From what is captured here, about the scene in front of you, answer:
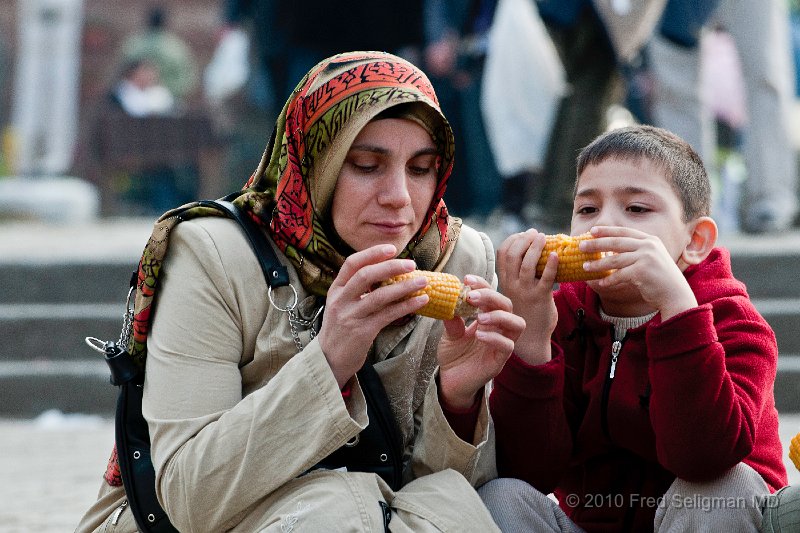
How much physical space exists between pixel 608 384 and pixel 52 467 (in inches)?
129

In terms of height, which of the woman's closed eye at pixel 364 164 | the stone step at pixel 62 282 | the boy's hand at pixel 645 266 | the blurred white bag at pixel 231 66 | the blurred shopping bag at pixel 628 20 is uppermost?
the blurred white bag at pixel 231 66

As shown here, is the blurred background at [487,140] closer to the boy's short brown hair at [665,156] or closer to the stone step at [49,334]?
the stone step at [49,334]

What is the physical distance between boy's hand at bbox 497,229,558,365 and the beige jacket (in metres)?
0.20

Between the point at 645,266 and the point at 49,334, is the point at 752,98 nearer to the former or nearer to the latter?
the point at 49,334

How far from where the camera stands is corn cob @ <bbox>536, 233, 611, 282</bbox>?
2.82 metres

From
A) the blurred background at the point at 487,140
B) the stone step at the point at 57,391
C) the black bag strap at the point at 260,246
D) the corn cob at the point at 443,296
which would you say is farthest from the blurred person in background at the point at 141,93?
the corn cob at the point at 443,296

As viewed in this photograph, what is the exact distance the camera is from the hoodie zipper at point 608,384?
9.75 ft

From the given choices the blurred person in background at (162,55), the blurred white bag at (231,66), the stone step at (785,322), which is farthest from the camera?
the blurred person in background at (162,55)

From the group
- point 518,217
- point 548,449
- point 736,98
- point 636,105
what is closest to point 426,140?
point 548,449

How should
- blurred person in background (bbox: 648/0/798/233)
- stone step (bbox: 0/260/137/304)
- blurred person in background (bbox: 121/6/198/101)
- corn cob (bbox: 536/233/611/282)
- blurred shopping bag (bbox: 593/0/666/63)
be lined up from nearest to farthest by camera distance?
corn cob (bbox: 536/233/611/282) < blurred shopping bag (bbox: 593/0/666/63) < blurred person in background (bbox: 648/0/798/233) < stone step (bbox: 0/260/137/304) < blurred person in background (bbox: 121/6/198/101)

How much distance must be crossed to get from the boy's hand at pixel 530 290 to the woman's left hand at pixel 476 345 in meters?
0.08

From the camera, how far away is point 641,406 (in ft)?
9.51

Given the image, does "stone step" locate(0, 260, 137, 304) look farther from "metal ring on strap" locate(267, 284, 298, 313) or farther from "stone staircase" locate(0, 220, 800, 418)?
"metal ring on strap" locate(267, 284, 298, 313)

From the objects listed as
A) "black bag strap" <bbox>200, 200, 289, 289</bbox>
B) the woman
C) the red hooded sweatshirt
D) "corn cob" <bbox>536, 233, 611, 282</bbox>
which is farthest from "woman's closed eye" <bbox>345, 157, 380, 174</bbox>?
the red hooded sweatshirt
